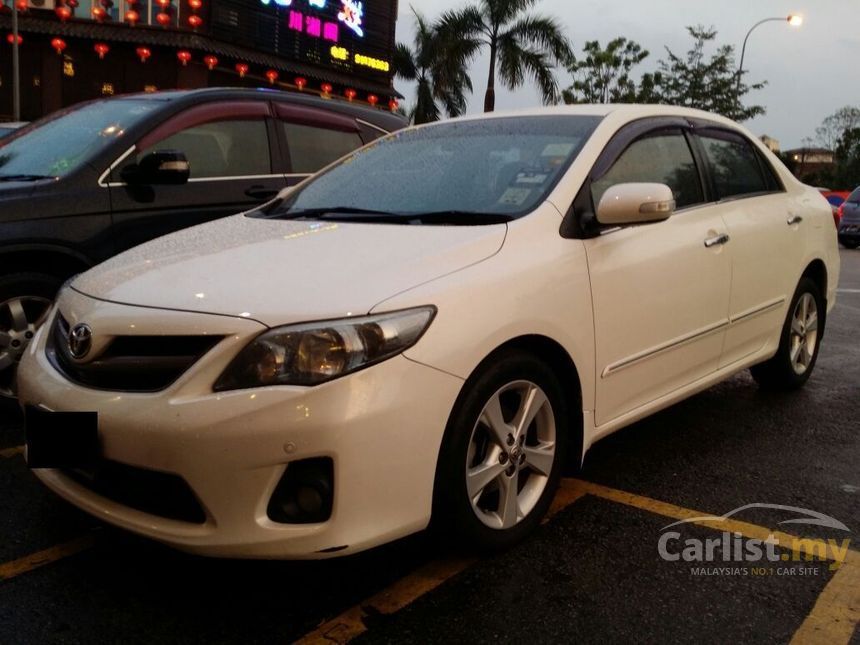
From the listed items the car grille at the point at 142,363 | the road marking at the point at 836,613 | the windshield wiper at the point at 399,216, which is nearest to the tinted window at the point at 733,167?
the windshield wiper at the point at 399,216

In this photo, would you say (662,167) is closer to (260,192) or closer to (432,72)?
(260,192)

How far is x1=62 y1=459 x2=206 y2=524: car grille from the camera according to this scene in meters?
2.34

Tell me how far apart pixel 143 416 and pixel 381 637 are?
0.90 meters

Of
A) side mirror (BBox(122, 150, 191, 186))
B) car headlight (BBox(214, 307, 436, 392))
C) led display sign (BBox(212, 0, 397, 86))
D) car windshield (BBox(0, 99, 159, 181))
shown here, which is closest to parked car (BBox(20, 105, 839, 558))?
car headlight (BBox(214, 307, 436, 392))

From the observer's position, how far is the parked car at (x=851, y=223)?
63.2 feet

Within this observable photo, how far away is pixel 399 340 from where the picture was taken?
237 centimetres

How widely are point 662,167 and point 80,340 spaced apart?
8.34 ft

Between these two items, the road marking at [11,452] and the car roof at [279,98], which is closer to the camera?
the road marking at [11,452]

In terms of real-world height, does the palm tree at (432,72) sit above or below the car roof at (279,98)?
above

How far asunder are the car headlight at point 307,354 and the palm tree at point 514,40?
25342 mm

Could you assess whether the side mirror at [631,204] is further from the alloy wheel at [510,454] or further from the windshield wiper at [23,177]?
the windshield wiper at [23,177]

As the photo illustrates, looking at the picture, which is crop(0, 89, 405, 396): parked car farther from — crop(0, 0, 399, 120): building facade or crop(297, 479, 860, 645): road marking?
crop(0, 0, 399, 120): building facade

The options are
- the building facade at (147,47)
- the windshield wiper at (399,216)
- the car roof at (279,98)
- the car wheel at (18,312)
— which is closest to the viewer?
the windshield wiper at (399,216)

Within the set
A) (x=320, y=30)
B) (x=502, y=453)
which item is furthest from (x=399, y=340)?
(x=320, y=30)
